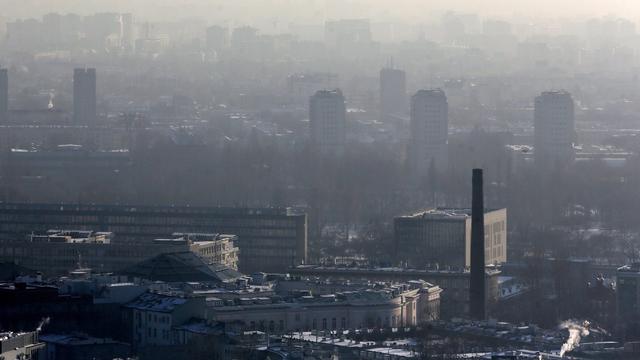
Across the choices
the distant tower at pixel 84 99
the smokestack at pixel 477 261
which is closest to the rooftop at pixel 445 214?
the smokestack at pixel 477 261

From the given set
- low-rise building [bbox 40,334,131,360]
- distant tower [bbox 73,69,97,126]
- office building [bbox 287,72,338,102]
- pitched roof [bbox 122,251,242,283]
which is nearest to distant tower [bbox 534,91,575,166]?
distant tower [bbox 73,69,97,126]

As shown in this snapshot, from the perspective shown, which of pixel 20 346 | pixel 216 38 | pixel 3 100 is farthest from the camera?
pixel 216 38

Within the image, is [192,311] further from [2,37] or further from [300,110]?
[2,37]

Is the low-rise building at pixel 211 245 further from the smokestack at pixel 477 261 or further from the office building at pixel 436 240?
the smokestack at pixel 477 261

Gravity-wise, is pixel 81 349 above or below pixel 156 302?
below

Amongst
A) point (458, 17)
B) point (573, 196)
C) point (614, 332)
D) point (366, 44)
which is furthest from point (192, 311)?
point (458, 17)

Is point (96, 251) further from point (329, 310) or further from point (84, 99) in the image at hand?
point (84, 99)

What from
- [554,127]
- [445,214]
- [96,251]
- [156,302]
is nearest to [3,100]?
[554,127]
